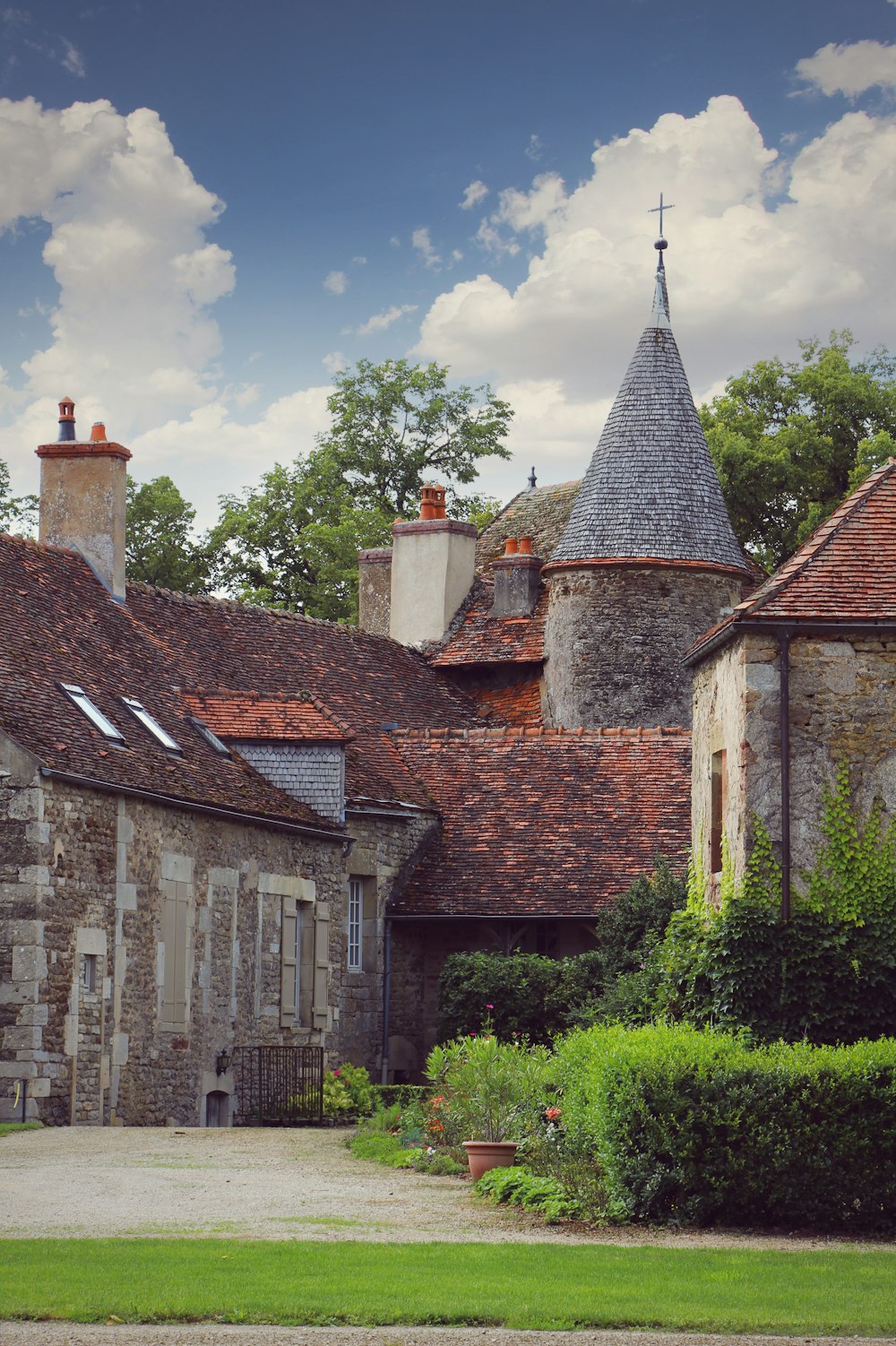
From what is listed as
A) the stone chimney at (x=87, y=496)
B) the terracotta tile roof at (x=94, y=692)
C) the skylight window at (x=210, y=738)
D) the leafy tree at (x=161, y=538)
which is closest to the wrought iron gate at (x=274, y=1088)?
the terracotta tile roof at (x=94, y=692)

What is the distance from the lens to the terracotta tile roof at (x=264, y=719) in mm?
26891

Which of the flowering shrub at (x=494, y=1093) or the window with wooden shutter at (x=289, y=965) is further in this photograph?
the window with wooden shutter at (x=289, y=965)

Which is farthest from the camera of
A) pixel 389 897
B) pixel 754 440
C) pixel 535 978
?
pixel 754 440

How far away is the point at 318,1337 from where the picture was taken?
970 cm

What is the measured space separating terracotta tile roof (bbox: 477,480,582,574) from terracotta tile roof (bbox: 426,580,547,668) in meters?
1.40

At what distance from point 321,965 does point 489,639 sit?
1051 cm

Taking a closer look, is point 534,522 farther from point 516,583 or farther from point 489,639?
point 489,639

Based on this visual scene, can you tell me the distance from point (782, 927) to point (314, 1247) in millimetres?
6853

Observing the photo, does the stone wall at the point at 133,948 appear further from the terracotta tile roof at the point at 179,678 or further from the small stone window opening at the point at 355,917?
the small stone window opening at the point at 355,917

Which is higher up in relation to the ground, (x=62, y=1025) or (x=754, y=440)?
(x=754, y=440)

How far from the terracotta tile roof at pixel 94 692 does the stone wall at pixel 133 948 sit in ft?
1.08

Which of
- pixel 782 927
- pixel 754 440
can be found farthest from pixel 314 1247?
pixel 754 440

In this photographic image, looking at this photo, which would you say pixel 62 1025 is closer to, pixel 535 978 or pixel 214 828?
pixel 214 828

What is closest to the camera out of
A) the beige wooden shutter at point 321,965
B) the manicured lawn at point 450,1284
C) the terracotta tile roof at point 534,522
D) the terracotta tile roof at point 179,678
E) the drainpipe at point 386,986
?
the manicured lawn at point 450,1284
